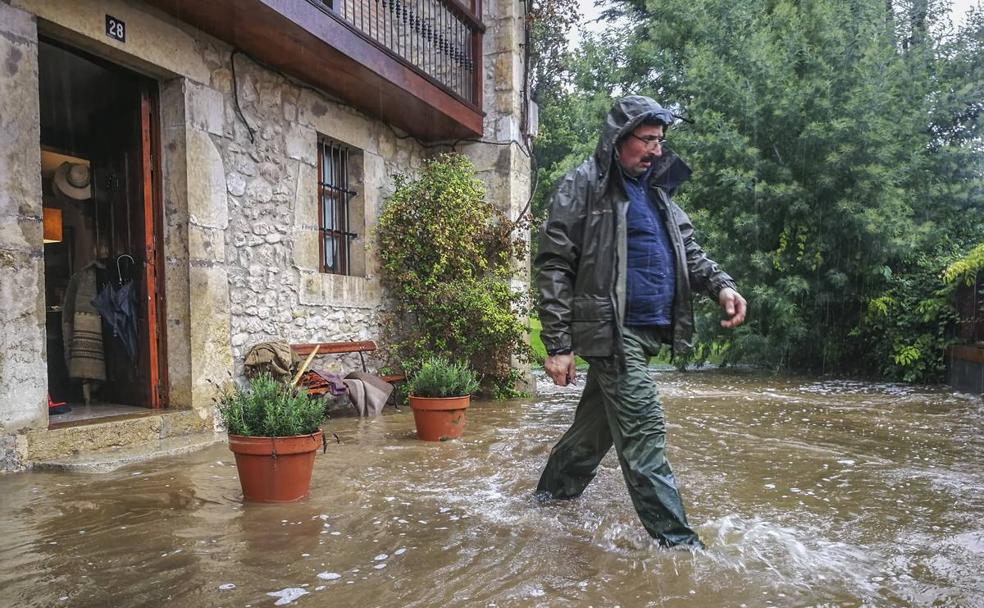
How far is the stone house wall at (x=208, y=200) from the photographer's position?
4.14m

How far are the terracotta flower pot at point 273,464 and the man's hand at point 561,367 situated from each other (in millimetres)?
1366

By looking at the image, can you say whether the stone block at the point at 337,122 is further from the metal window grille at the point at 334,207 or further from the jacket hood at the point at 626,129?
the jacket hood at the point at 626,129

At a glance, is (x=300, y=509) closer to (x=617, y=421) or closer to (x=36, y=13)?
(x=617, y=421)

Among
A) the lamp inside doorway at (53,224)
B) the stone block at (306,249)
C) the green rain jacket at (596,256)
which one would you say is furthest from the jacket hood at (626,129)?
the lamp inside doorway at (53,224)

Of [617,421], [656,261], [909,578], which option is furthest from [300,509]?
[909,578]

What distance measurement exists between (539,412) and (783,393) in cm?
381

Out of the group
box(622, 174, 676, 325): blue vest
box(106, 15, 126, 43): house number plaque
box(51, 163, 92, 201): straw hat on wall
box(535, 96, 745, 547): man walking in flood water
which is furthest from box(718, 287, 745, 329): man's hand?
box(51, 163, 92, 201): straw hat on wall

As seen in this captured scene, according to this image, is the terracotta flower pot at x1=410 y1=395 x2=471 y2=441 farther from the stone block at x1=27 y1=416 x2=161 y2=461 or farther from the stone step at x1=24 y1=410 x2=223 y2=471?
the stone block at x1=27 y1=416 x2=161 y2=461

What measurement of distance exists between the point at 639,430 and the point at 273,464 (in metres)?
1.85

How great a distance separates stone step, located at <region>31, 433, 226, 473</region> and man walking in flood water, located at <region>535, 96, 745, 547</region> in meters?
2.95

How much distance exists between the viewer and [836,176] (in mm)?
10570

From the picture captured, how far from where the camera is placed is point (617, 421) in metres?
2.97

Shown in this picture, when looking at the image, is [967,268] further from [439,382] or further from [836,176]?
[439,382]

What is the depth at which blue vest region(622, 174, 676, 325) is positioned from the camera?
307 cm
